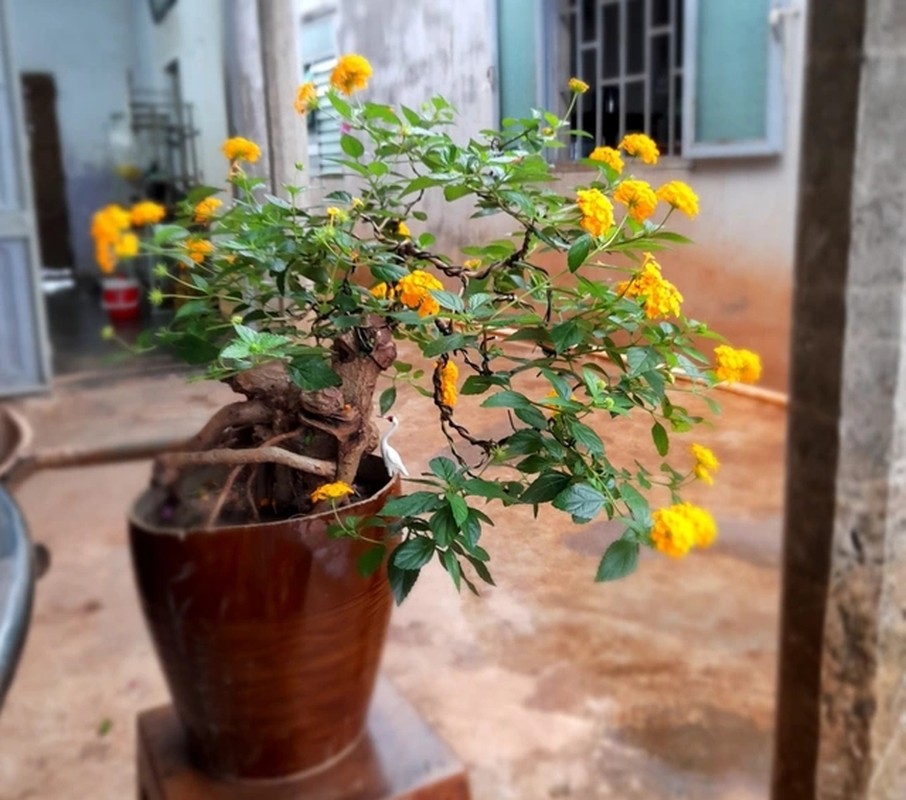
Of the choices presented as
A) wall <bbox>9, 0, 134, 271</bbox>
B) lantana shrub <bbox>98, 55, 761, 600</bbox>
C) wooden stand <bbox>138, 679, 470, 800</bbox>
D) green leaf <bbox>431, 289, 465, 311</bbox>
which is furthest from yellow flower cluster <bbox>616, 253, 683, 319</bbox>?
wooden stand <bbox>138, 679, 470, 800</bbox>

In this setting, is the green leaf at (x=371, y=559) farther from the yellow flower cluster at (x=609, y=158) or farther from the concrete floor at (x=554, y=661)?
the yellow flower cluster at (x=609, y=158)

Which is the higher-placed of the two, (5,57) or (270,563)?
(5,57)

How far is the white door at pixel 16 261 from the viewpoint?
41 centimetres

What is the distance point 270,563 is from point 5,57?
359mm

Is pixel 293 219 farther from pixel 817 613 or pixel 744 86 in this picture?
pixel 817 613

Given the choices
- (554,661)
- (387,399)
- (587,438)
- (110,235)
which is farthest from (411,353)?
(554,661)

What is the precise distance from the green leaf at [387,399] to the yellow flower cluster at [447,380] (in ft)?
0.16

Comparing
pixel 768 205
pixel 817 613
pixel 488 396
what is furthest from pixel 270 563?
pixel 817 613

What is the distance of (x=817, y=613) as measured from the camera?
0.90 metres

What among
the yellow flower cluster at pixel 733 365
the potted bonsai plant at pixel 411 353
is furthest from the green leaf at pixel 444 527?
the yellow flower cluster at pixel 733 365

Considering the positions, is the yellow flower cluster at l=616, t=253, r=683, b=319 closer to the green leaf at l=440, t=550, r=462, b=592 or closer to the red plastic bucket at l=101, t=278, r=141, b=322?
the green leaf at l=440, t=550, r=462, b=592

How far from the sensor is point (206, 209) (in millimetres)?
542

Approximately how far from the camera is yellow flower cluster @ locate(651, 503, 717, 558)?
50 centimetres

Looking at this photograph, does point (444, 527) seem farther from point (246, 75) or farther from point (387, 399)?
point (246, 75)
